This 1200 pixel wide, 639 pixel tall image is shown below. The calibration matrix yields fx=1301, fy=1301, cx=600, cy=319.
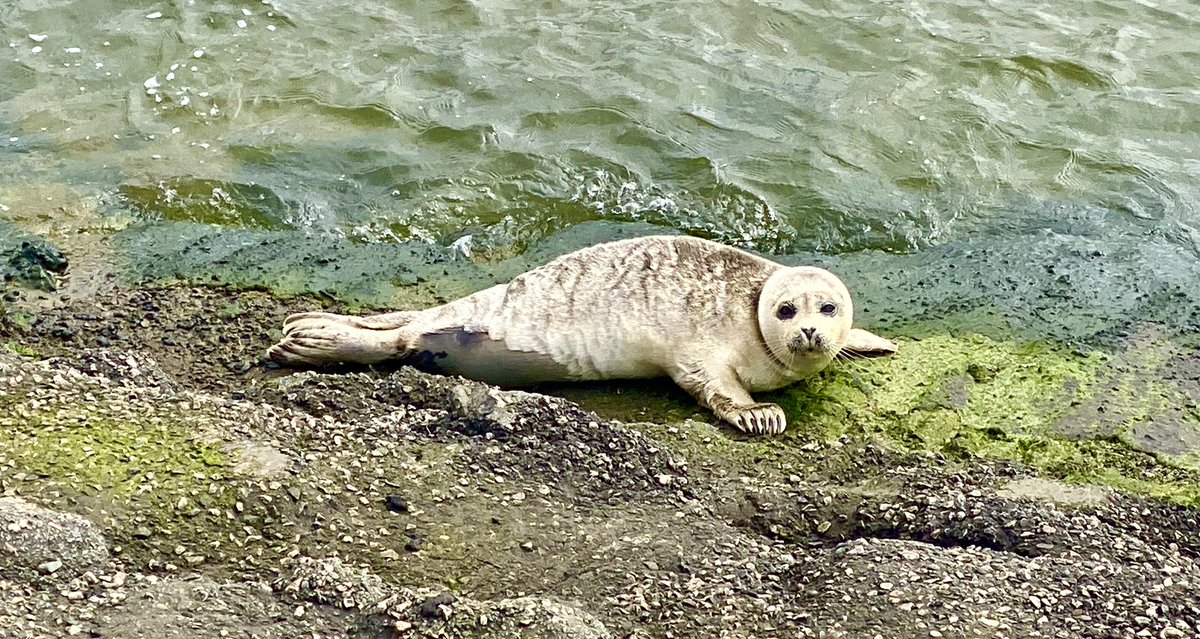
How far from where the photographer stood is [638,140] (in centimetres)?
768

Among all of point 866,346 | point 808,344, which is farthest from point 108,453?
point 866,346

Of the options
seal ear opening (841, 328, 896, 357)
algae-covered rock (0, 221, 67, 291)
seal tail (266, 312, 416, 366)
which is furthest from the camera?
algae-covered rock (0, 221, 67, 291)

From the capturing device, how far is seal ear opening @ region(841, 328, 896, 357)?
552cm

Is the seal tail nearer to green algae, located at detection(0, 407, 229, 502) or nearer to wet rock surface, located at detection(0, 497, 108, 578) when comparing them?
green algae, located at detection(0, 407, 229, 502)

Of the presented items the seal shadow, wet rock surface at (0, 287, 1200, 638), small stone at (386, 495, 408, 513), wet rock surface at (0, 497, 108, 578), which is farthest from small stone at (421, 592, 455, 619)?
the seal shadow

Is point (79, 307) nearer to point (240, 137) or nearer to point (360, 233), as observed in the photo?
point (360, 233)

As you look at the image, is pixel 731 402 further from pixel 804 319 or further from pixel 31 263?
pixel 31 263

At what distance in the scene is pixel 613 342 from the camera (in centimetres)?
548

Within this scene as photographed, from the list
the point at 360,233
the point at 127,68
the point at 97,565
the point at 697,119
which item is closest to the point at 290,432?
the point at 97,565

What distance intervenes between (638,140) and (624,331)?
244 centimetres

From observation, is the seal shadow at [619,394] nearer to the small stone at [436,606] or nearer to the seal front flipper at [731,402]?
the seal front flipper at [731,402]

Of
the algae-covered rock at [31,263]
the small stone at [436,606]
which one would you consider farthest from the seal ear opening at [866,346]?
the algae-covered rock at [31,263]

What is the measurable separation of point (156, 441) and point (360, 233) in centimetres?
266

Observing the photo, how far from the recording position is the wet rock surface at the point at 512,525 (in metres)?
3.56
